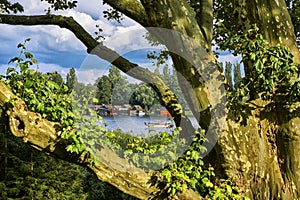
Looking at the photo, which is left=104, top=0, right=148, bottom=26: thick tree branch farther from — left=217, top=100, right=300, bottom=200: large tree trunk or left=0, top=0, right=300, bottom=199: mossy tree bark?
left=217, top=100, right=300, bottom=200: large tree trunk

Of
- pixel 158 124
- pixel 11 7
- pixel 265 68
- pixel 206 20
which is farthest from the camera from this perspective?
pixel 11 7

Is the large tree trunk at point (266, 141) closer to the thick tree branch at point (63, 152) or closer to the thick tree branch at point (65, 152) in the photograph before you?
the thick tree branch at point (65, 152)

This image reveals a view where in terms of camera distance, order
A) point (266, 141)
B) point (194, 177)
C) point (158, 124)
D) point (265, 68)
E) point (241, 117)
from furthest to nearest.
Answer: point (158, 124), point (266, 141), point (241, 117), point (194, 177), point (265, 68)

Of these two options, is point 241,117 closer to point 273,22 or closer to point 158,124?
point 273,22

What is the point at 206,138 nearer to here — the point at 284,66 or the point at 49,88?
the point at 284,66

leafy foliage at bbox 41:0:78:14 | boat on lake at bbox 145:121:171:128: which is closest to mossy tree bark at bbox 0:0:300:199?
boat on lake at bbox 145:121:171:128

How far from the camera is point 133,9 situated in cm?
394

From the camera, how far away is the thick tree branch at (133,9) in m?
3.88

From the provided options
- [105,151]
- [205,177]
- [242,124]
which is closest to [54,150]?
[105,151]

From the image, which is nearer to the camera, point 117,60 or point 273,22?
point 273,22

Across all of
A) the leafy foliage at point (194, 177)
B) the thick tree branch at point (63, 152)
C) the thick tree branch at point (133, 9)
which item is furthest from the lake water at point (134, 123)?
the thick tree branch at point (133, 9)

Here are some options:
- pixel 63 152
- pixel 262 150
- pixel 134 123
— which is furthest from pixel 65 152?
pixel 262 150

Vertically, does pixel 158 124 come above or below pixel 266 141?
above

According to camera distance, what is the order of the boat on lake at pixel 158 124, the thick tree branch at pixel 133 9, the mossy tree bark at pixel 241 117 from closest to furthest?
the mossy tree bark at pixel 241 117
the thick tree branch at pixel 133 9
the boat on lake at pixel 158 124
